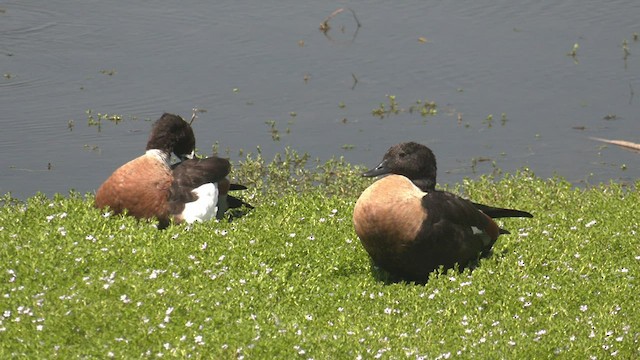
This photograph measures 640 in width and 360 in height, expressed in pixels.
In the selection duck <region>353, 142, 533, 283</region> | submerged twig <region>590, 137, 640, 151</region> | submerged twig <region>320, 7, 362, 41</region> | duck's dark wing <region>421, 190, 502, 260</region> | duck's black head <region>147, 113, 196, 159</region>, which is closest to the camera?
duck <region>353, 142, 533, 283</region>

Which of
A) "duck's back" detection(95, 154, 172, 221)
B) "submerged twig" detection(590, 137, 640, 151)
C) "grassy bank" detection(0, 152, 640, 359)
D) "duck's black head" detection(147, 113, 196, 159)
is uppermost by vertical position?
"duck's black head" detection(147, 113, 196, 159)

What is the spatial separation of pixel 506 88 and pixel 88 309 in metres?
8.84

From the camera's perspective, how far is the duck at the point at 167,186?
12.0 m

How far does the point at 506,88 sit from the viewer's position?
56.1 feet

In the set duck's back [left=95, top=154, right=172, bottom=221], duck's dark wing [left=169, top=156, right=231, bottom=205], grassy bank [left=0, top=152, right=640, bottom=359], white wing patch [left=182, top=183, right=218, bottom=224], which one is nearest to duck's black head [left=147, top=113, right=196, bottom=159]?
duck's dark wing [left=169, top=156, right=231, bottom=205]

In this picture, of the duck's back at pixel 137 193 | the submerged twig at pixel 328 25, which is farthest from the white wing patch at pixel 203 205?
the submerged twig at pixel 328 25

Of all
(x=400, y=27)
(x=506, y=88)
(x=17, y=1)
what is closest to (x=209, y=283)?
(x=506, y=88)

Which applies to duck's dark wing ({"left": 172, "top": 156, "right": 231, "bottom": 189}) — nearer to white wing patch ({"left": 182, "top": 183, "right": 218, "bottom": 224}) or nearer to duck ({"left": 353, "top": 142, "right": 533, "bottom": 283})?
white wing patch ({"left": 182, "top": 183, "right": 218, "bottom": 224})

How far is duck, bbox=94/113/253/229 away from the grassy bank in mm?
226

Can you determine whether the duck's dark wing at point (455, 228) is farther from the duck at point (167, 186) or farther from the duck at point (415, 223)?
the duck at point (167, 186)

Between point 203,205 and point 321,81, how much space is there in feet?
18.0

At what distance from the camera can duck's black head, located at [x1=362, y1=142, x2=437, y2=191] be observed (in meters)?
11.3

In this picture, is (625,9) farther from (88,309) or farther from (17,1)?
(88,309)

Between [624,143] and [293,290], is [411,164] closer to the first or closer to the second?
[293,290]
